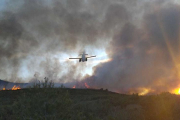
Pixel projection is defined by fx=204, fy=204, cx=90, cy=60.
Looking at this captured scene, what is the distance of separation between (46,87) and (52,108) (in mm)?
4196

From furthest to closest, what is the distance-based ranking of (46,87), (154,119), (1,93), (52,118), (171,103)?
1. (1,93)
2. (171,103)
3. (154,119)
4. (46,87)
5. (52,118)

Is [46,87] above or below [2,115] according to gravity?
above

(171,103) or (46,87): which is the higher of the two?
(46,87)

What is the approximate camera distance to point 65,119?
15273 millimetres

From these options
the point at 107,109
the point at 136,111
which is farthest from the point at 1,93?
the point at 136,111

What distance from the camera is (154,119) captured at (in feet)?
69.6

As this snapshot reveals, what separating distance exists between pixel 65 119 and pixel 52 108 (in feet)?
4.85

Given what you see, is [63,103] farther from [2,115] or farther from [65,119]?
[2,115]

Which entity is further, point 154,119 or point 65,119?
point 154,119

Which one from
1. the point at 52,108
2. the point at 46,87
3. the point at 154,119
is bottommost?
the point at 154,119

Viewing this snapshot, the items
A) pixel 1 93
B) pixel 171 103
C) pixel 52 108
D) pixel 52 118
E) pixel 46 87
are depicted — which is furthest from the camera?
pixel 1 93

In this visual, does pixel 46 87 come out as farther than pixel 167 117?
No

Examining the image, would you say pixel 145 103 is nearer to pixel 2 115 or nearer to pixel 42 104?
pixel 42 104

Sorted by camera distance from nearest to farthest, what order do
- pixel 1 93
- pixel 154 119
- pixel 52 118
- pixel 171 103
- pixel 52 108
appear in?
pixel 52 118 < pixel 52 108 < pixel 154 119 < pixel 171 103 < pixel 1 93
